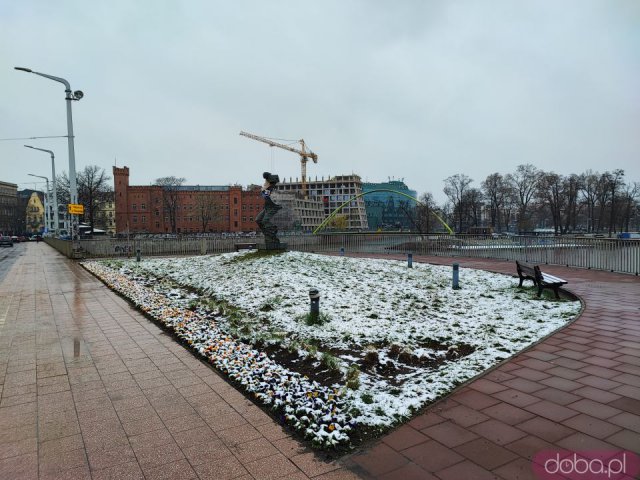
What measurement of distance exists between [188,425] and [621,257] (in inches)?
632

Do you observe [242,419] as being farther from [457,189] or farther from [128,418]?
[457,189]

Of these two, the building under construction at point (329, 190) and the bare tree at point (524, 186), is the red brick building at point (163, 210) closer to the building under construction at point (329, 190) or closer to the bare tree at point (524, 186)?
the building under construction at point (329, 190)

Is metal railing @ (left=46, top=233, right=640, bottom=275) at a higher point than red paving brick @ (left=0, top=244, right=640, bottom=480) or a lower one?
higher

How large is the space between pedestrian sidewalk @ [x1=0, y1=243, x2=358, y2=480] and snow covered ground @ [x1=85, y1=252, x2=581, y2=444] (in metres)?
0.56

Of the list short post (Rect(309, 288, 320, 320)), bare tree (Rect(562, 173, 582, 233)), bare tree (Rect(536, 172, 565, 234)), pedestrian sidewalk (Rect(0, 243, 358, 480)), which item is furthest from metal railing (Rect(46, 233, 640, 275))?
bare tree (Rect(562, 173, 582, 233))

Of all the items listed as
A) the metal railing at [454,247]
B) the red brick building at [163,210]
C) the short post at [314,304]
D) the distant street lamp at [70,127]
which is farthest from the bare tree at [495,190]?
the short post at [314,304]

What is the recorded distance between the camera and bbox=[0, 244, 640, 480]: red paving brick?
10.5ft

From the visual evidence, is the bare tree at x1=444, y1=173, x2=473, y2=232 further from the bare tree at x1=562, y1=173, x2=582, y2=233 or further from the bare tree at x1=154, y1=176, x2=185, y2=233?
the bare tree at x1=154, y1=176, x2=185, y2=233

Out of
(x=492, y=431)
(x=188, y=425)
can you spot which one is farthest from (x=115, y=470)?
(x=492, y=431)

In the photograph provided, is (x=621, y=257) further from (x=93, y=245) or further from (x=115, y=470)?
(x=93, y=245)

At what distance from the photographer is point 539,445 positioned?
3352mm

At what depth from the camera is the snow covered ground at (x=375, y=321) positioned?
4.63 meters

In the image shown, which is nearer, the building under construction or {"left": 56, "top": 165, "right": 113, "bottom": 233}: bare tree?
{"left": 56, "top": 165, "right": 113, "bottom": 233}: bare tree

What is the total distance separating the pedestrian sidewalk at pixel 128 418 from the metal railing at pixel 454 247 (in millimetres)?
15132
